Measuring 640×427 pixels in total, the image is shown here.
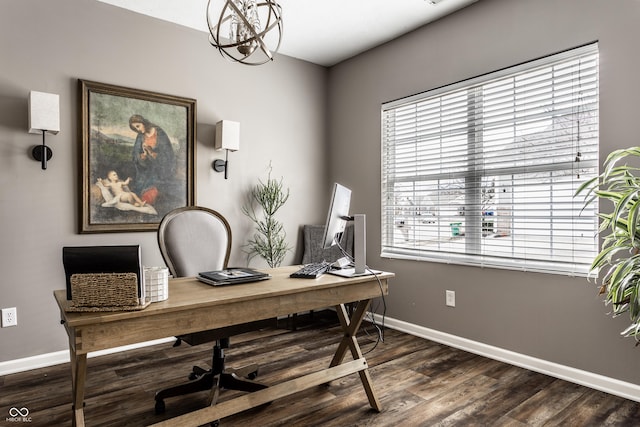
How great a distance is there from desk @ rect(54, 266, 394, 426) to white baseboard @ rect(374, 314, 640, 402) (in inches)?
47.4

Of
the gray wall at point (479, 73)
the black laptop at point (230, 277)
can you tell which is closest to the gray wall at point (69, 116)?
the gray wall at point (479, 73)

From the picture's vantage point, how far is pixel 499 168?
9.60ft

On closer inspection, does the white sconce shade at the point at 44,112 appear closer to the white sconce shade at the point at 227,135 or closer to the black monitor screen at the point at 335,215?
the white sconce shade at the point at 227,135

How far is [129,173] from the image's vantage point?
313 cm

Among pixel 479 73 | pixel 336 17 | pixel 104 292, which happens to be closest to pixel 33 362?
pixel 104 292

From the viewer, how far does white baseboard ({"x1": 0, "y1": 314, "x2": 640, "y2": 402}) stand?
92.5 inches

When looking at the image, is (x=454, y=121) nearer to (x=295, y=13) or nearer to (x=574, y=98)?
(x=574, y=98)

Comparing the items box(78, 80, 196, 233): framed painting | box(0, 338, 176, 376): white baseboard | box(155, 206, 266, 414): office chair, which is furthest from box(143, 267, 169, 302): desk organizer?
box(78, 80, 196, 233): framed painting

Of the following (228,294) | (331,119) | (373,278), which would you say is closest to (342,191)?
(373,278)

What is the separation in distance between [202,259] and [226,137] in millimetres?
1301

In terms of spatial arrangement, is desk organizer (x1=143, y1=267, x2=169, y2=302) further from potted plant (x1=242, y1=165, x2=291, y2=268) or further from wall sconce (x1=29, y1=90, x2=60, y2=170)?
potted plant (x1=242, y1=165, x2=291, y2=268)

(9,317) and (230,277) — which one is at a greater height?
(230,277)

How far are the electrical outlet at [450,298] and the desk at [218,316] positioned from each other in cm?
122

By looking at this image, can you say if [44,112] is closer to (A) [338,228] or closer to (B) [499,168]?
(A) [338,228]
